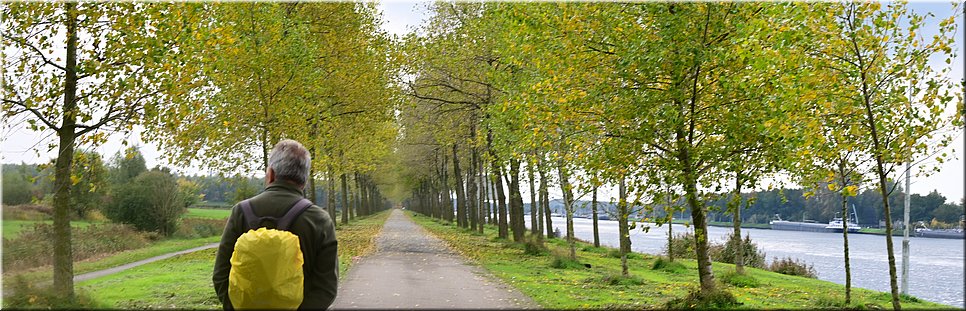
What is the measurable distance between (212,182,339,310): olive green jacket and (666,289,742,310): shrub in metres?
9.33

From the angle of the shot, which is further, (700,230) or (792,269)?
(792,269)

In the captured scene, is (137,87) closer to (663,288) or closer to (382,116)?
(663,288)

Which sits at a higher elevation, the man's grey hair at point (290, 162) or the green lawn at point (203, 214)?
the man's grey hair at point (290, 162)

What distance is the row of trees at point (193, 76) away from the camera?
10.6m

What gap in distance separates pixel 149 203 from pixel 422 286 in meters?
24.0

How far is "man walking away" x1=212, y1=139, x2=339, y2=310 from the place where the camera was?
3.39 meters

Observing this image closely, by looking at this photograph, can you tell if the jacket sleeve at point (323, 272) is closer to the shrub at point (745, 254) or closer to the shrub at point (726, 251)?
the shrub at point (726, 251)

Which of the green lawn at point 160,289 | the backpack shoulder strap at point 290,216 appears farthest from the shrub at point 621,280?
the backpack shoulder strap at point 290,216

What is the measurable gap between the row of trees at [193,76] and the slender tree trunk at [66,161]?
17 millimetres

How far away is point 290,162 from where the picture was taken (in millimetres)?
3857

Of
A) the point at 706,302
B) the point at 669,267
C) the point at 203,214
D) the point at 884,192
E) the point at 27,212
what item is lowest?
the point at 669,267

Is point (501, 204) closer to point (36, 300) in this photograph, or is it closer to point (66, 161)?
point (66, 161)

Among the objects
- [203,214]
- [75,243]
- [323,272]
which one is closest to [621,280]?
[323,272]

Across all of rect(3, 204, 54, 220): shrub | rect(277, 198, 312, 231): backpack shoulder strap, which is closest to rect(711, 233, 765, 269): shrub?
rect(3, 204, 54, 220): shrub
